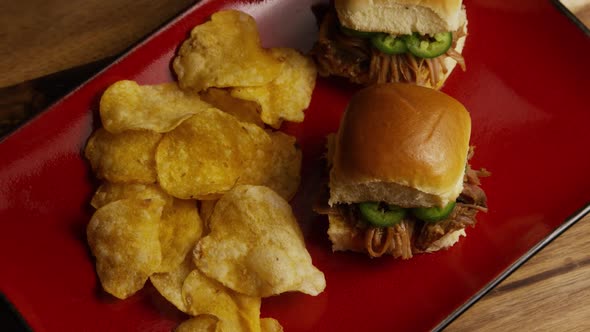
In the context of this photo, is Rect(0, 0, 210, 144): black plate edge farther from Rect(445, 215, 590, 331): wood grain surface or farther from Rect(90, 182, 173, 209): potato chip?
Rect(445, 215, 590, 331): wood grain surface

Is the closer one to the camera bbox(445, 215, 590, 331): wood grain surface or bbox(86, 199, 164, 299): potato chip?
bbox(86, 199, 164, 299): potato chip

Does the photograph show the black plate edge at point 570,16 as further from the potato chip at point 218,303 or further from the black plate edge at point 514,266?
the potato chip at point 218,303

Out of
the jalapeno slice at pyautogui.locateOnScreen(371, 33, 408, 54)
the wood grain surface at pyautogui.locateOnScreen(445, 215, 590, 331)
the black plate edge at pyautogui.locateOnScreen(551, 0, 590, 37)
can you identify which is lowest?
the wood grain surface at pyautogui.locateOnScreen(445, 215, 590, 331)

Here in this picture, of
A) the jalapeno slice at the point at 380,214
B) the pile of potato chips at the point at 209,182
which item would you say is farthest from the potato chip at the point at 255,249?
the jalapeno slice at the point at 380,214

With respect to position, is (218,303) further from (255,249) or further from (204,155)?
(204,155)

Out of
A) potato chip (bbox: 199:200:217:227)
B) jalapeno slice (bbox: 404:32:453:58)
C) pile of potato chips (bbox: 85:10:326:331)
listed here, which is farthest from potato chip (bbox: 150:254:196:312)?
jalapeno slice (bbox: 404:32:453:58)

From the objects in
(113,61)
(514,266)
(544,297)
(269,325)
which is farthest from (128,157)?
(544,297)
